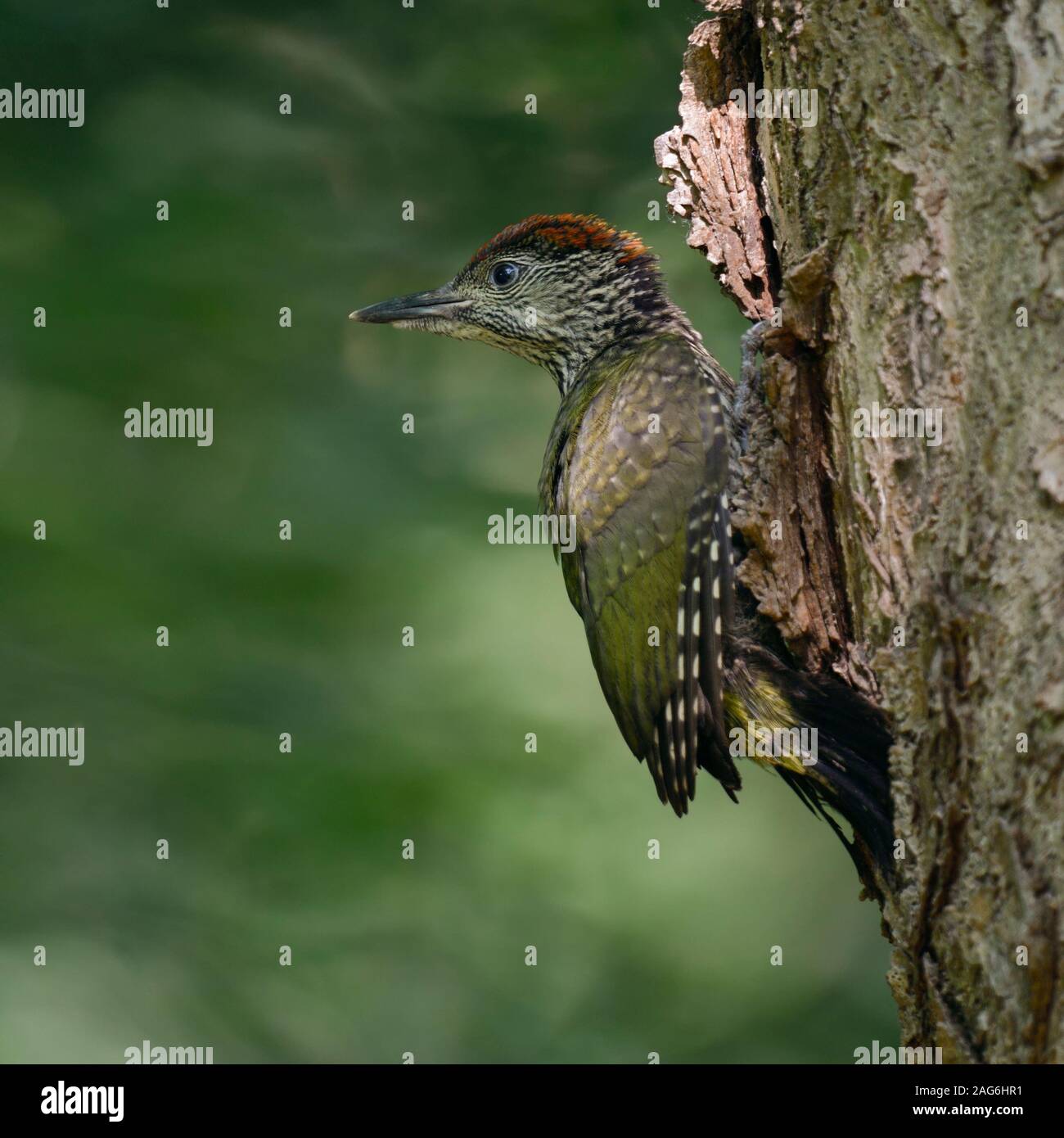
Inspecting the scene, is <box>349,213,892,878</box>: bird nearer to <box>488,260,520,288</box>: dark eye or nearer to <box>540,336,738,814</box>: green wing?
<box>540,336,738,814</box>: green wing

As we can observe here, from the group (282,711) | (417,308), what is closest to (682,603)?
(417,308)

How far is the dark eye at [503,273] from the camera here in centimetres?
416

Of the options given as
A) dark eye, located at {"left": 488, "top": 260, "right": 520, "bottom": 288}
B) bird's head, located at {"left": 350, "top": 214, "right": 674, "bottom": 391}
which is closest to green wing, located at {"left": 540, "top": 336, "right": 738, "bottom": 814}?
bird's head, located at {"left": 350, "top": 214, "right": 674, "bottom": 391}

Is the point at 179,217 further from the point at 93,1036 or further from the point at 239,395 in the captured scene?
the point at 93,1036

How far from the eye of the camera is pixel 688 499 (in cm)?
323

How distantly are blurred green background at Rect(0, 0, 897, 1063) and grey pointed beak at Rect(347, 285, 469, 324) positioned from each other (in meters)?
0.84

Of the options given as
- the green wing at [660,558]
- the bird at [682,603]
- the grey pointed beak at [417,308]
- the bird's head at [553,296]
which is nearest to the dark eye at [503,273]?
the bird's head at [553,296]

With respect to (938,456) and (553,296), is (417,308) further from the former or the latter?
(938,456)

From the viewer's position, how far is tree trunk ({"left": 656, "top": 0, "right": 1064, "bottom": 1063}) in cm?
204

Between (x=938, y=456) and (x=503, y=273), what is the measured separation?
7.20ft

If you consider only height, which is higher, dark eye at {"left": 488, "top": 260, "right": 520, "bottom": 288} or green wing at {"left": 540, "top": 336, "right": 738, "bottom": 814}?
dark eye at {"left": 488, "top": 260, "right": 520, "bottom": 288}

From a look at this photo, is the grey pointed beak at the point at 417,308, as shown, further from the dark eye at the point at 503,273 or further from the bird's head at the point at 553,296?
the dark eye at the point at 503,273

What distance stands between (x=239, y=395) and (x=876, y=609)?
3.27m

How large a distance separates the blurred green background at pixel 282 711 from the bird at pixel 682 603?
118 centimetres
